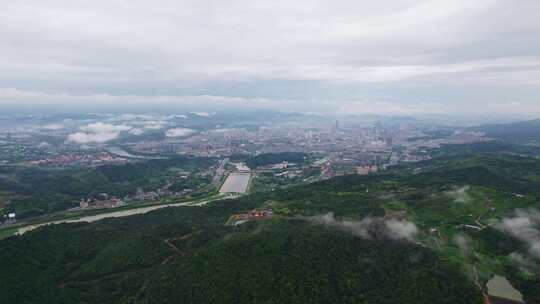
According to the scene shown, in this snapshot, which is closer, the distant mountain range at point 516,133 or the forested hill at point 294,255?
the forested hill at point 294,255

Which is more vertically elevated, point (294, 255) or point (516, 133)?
point (294, 255)

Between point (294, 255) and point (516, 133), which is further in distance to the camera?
point (516, 133)

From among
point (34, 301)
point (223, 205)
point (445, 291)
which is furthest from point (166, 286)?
point (223, 205)

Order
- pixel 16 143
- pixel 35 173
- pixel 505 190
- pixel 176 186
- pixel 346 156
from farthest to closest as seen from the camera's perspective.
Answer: pixel 16 143, pixel 346 156, pixel 35 173, pixel 176 186, pixel 505 190

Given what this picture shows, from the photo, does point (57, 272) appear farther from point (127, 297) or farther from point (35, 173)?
point (35, 173)

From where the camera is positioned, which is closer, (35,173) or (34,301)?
(34,301)

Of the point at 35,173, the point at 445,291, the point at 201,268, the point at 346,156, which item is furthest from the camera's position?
the point at 346,156

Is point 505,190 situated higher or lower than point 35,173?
higher

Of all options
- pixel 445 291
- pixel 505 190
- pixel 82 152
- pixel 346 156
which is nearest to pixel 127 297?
pixel 445 291

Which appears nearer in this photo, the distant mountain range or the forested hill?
the forested hill
